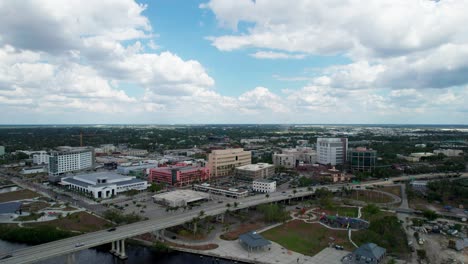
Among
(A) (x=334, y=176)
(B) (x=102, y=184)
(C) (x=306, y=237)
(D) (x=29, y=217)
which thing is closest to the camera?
(C) (x=306, y=237)

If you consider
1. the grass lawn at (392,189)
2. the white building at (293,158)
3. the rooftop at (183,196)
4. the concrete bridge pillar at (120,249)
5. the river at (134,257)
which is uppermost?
the white building at (293,158)

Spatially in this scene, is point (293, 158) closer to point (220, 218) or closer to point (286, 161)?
point (286, 161)

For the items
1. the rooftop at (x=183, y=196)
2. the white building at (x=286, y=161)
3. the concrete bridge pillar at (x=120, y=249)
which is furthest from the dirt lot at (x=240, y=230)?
the white building at (x=286, y=161)

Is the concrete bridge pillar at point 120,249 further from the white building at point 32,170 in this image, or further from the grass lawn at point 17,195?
the white building at point 32,170

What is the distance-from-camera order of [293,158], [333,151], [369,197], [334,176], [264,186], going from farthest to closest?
[293,158] < [333,151] < [334,176] < [264,186] < [369,197]

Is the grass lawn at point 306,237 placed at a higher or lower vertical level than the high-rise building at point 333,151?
lower

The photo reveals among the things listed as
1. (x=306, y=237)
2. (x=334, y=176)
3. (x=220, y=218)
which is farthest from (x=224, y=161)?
(x=306, y=237)

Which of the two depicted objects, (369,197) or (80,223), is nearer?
(80,223)
